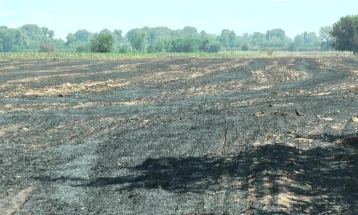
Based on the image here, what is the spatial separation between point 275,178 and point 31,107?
47.2 ft

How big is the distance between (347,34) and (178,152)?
104 metres

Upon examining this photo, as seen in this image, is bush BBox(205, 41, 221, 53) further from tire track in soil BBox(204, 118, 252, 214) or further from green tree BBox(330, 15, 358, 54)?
tire track in soil BBox(204, 118, 252, 214)

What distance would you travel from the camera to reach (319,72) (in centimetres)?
4406

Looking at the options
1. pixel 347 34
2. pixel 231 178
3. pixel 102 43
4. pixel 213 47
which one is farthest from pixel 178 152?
pixel 213 47

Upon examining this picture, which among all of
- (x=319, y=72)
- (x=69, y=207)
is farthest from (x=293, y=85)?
(x=69, y=207)

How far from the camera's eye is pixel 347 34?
112 metres

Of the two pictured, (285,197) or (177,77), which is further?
(177,77)

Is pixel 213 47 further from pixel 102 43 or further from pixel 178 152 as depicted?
pixel 178 152

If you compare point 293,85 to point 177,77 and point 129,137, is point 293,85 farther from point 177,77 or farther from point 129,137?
point 129,137

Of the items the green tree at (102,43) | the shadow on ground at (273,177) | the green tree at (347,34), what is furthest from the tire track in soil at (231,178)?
the green tree at (347,34)

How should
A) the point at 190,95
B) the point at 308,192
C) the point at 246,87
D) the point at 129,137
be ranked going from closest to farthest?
1. the point at 308,192
2. the point at 129,137
3. the point at 190,95
4. the point at 246,87

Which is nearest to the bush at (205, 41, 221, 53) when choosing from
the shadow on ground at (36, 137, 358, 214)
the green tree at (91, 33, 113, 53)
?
the green tree at (91, 33, 113, 53)

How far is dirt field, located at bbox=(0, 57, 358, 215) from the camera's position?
10.5 m

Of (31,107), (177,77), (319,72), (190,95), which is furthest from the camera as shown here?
(319,72)
